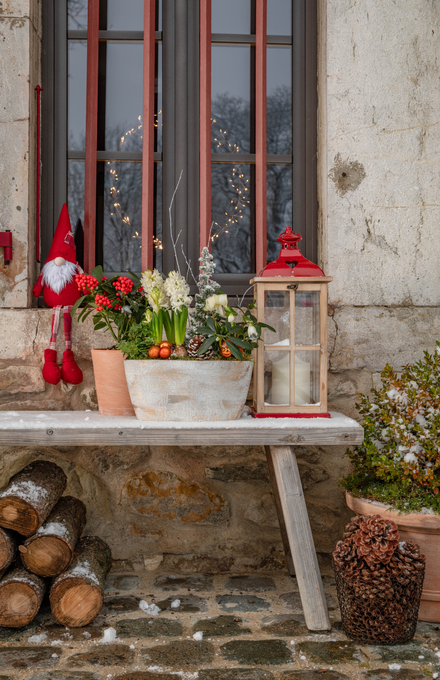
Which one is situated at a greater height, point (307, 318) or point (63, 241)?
point (63, 241)

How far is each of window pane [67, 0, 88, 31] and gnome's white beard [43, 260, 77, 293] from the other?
1.16 m

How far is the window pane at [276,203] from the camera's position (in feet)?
8.50

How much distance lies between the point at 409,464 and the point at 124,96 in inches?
80.6

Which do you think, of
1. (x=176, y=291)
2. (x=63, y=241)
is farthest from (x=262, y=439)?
(x=63, y=241)

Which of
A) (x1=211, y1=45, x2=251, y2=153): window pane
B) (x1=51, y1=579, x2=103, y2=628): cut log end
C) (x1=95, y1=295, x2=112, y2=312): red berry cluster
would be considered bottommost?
(x1=51, y1=579, x2=103, y2=628): cut log end

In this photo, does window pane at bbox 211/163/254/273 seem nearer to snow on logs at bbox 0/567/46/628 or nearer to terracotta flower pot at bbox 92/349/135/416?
terracotta flower pot at bbox 92/349/135/416

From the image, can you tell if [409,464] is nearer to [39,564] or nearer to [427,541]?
[427,541]

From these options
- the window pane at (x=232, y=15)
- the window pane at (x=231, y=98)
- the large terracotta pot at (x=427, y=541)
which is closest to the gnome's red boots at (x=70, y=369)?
the window pane at (x=231, y=98)

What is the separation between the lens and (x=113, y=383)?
2.04 m

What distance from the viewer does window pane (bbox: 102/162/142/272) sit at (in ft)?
8.38

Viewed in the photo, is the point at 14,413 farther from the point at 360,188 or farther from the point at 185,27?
the point at 185,27

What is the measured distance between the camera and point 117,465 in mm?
2389

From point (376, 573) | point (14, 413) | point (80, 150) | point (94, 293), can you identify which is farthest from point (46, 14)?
point (376, 573)

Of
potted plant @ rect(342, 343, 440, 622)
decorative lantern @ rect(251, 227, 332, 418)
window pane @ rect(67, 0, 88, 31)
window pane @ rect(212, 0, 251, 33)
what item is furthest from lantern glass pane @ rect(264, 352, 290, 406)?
window pane @ rect(67, 0, 88, 31)
